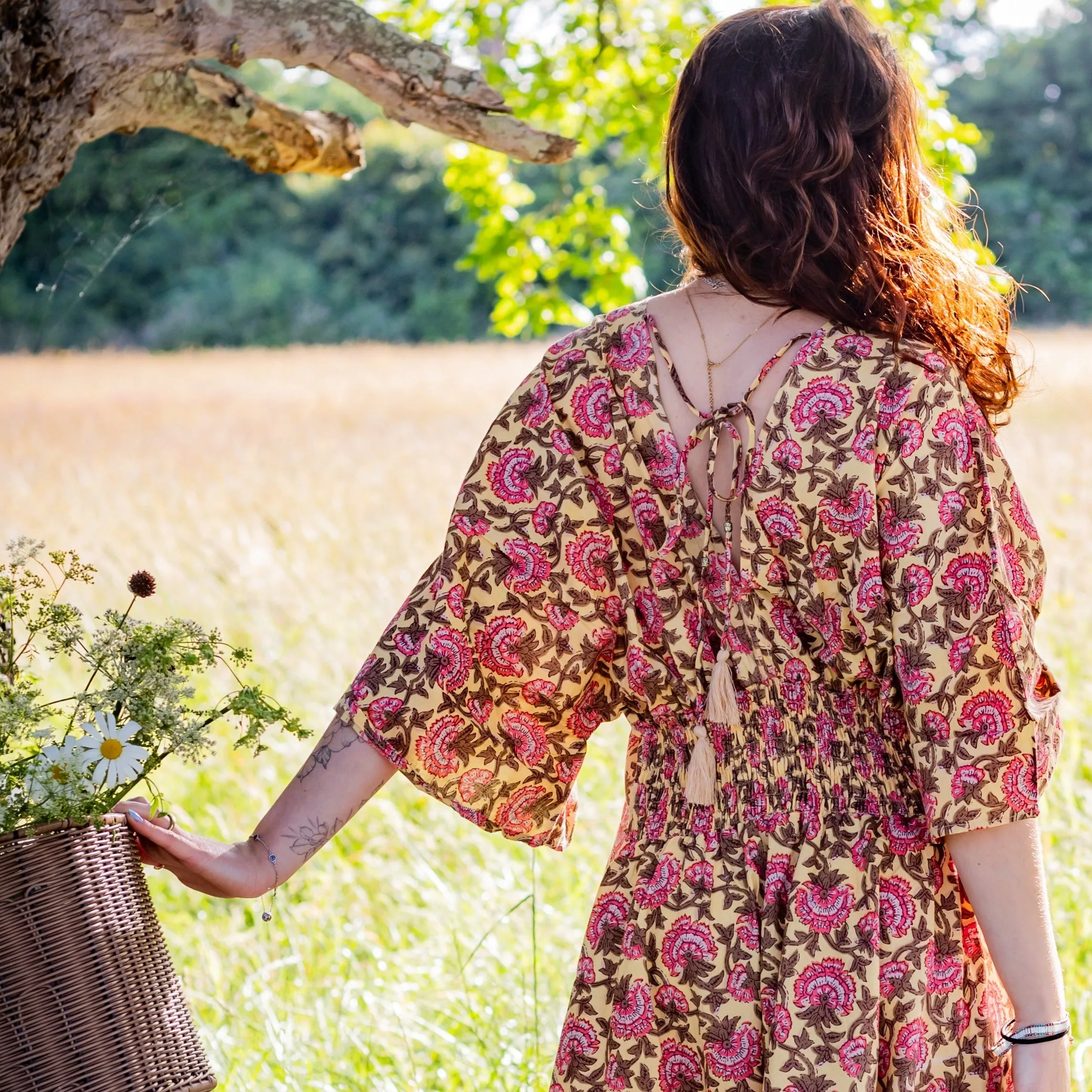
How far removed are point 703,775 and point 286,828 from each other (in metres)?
0.43

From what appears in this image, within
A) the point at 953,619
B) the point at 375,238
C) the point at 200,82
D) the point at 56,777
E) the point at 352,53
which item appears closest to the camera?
the point at 56,777

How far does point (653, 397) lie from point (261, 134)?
1024 millimetres

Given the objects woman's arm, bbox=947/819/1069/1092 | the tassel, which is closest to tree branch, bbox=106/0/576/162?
the tassel

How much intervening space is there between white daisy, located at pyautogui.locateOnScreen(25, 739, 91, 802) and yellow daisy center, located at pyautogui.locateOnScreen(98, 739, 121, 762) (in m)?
0.02

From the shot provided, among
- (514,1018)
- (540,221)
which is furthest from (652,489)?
(540,221)

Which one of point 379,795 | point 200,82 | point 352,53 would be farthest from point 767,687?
point 379,795

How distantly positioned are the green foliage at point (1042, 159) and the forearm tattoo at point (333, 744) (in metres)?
9.03

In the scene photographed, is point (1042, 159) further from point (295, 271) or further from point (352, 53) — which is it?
point (295, 271)

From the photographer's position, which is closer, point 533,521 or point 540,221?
point 533,521

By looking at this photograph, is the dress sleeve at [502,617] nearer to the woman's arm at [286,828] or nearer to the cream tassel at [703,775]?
the woman's arm at [286,828]

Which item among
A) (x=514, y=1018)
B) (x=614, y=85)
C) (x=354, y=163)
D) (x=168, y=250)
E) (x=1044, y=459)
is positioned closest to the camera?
(x=354, y=163)

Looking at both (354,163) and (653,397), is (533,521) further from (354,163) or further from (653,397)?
(354,163)

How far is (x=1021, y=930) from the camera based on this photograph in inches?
43.1

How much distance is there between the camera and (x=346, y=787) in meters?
1.27
